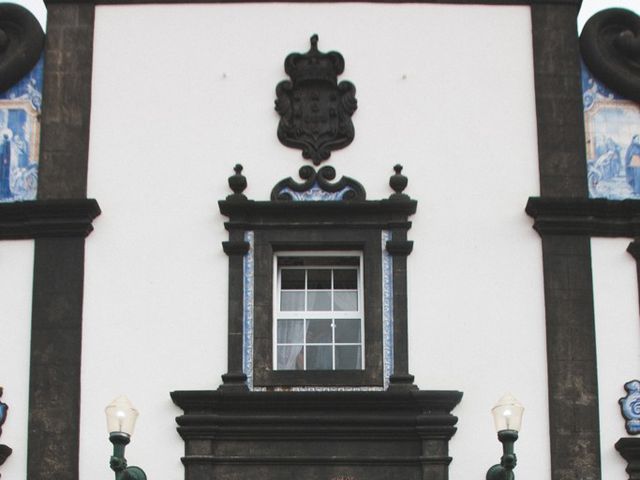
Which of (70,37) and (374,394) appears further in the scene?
(70,37)

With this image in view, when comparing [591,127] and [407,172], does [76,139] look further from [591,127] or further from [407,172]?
[591,127]

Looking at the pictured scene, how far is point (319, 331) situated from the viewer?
17328mm

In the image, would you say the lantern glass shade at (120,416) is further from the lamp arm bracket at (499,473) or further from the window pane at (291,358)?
the lamp arm bracket at (499,473)

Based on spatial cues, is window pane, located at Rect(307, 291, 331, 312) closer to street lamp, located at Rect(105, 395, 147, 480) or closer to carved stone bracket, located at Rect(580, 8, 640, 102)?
street lamp, located at Rect(105, 395, 147, 480)

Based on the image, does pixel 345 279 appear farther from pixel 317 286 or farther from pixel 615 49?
pixel 615 49

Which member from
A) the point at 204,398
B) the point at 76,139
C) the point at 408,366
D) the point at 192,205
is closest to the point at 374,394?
the point at 408,366

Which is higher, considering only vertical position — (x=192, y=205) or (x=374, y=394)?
(x=192, y=205)

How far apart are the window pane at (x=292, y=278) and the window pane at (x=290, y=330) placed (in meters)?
0.42

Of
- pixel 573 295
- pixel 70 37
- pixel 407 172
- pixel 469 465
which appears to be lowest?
pixel 469 465

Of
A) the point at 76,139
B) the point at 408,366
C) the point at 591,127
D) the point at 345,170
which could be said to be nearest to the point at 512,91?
the point at 591,127

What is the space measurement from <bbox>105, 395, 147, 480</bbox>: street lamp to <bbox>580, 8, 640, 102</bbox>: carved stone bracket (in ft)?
21.0

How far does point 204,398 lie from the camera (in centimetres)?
1673

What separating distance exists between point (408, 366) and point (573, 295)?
1.89 meters

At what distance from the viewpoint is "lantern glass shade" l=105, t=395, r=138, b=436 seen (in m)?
15.5
